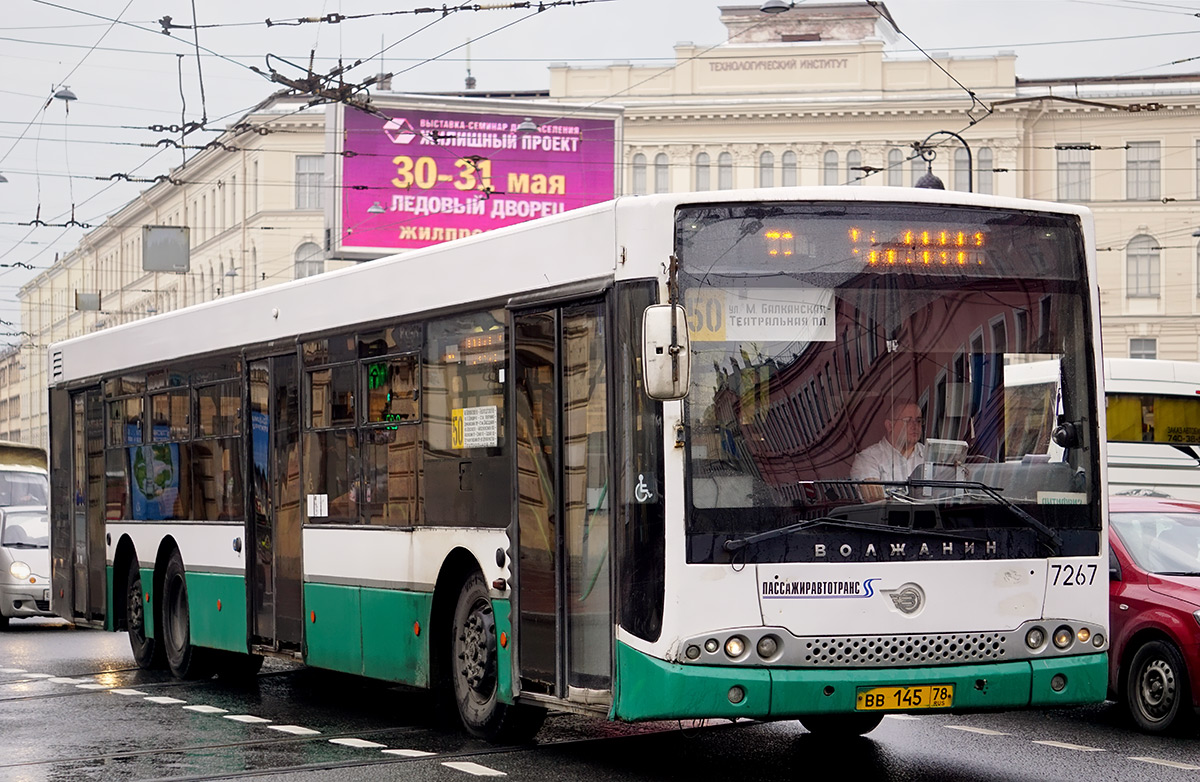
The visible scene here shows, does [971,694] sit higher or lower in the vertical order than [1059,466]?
lower

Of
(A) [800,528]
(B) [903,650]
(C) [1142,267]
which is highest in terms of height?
(C) [1142,267]

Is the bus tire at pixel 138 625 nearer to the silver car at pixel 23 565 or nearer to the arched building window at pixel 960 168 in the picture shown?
the silver car at pixel 23 565

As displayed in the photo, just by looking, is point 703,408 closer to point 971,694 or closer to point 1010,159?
point 971,694

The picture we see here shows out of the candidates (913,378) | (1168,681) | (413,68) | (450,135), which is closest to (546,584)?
(913,378)

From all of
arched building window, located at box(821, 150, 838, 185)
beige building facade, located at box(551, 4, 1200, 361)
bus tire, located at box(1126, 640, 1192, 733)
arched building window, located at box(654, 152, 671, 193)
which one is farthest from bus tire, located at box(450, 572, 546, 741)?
arched building window, located at box(654, 152, 671, 193)

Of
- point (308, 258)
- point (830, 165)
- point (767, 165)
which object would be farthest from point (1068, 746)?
point (767, 165)

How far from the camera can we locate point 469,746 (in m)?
10.9

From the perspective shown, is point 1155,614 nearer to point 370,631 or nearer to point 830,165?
point 370,631

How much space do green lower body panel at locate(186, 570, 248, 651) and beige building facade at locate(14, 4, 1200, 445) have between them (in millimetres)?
57383

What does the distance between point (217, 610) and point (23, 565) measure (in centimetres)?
988

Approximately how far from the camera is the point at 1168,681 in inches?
464

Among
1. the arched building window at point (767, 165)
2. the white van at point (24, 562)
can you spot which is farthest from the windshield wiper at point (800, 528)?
the arched building window at point (767, 165)

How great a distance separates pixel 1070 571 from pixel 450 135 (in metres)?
31.8

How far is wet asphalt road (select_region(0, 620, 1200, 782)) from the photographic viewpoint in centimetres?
1002
